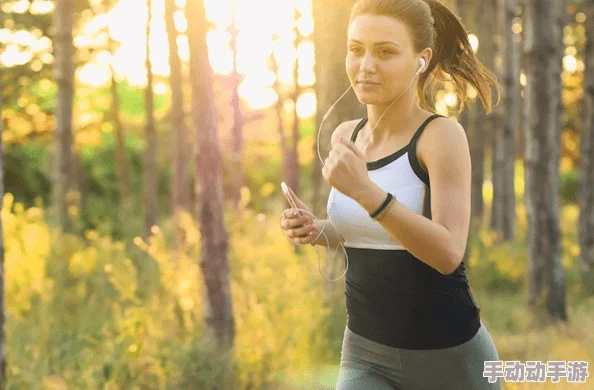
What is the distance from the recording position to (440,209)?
2.39 metres

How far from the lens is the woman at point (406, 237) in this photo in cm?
243

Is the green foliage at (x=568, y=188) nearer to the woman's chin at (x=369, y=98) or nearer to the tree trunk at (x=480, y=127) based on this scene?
the tree trunk at (x=480, y=127)

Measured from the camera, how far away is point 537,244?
898cm

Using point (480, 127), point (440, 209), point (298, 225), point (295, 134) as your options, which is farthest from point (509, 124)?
point (440, 209)

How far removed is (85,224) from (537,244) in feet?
27.5

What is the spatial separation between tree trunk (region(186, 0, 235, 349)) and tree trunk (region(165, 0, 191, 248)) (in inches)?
128

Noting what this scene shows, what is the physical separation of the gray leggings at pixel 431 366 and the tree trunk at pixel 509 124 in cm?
1256

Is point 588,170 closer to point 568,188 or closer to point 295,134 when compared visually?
point 295,134

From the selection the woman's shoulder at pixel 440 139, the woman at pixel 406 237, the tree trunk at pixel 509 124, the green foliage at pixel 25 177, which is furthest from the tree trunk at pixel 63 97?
the green foliage at pixel 25 177

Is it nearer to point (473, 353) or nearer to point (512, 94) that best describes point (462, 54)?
point (473, 353)

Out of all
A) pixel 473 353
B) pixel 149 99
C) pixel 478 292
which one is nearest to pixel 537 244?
pixel 478 292

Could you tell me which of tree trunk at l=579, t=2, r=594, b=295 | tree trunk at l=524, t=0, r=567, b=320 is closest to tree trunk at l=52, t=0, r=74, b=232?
tree trunk at l=524, t=0, r=567, b=320

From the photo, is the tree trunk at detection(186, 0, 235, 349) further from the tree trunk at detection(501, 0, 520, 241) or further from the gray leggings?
the tree trunk at detection(501, 0, 520, 241)

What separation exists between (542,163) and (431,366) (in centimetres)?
664
